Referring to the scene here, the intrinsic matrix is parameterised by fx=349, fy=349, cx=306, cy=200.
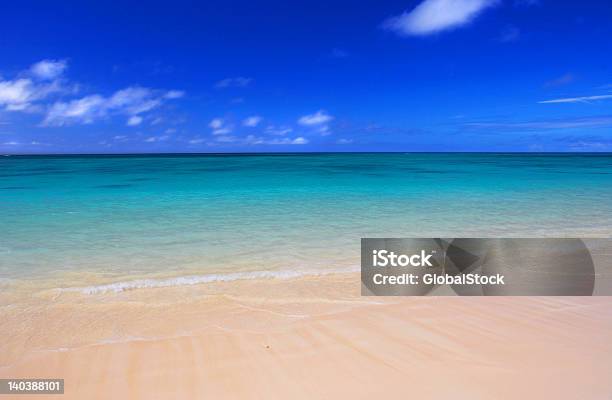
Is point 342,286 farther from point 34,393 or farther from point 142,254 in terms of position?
point 142,254

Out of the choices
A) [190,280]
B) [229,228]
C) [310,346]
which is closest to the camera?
[310,346]


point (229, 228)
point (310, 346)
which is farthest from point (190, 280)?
point (229, 228)

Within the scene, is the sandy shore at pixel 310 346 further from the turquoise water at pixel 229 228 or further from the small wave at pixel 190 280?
the turquoise water at pixel 229 228

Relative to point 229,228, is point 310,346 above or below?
below

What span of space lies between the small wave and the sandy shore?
231 mm

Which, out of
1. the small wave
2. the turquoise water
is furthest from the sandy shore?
the turquoise water

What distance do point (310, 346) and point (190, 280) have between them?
2.47 m

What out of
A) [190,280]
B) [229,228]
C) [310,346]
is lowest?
[310,346]

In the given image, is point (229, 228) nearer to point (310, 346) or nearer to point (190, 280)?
point (190, 280)

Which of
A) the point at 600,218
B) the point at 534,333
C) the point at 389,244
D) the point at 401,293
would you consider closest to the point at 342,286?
the point at 401,293

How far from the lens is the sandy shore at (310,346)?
8.58ft

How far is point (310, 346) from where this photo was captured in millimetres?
3180

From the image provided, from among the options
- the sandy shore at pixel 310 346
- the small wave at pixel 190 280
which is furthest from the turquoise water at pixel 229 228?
the sandy shore at pixel 310 346

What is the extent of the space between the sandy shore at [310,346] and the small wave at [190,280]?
23 centimetres
